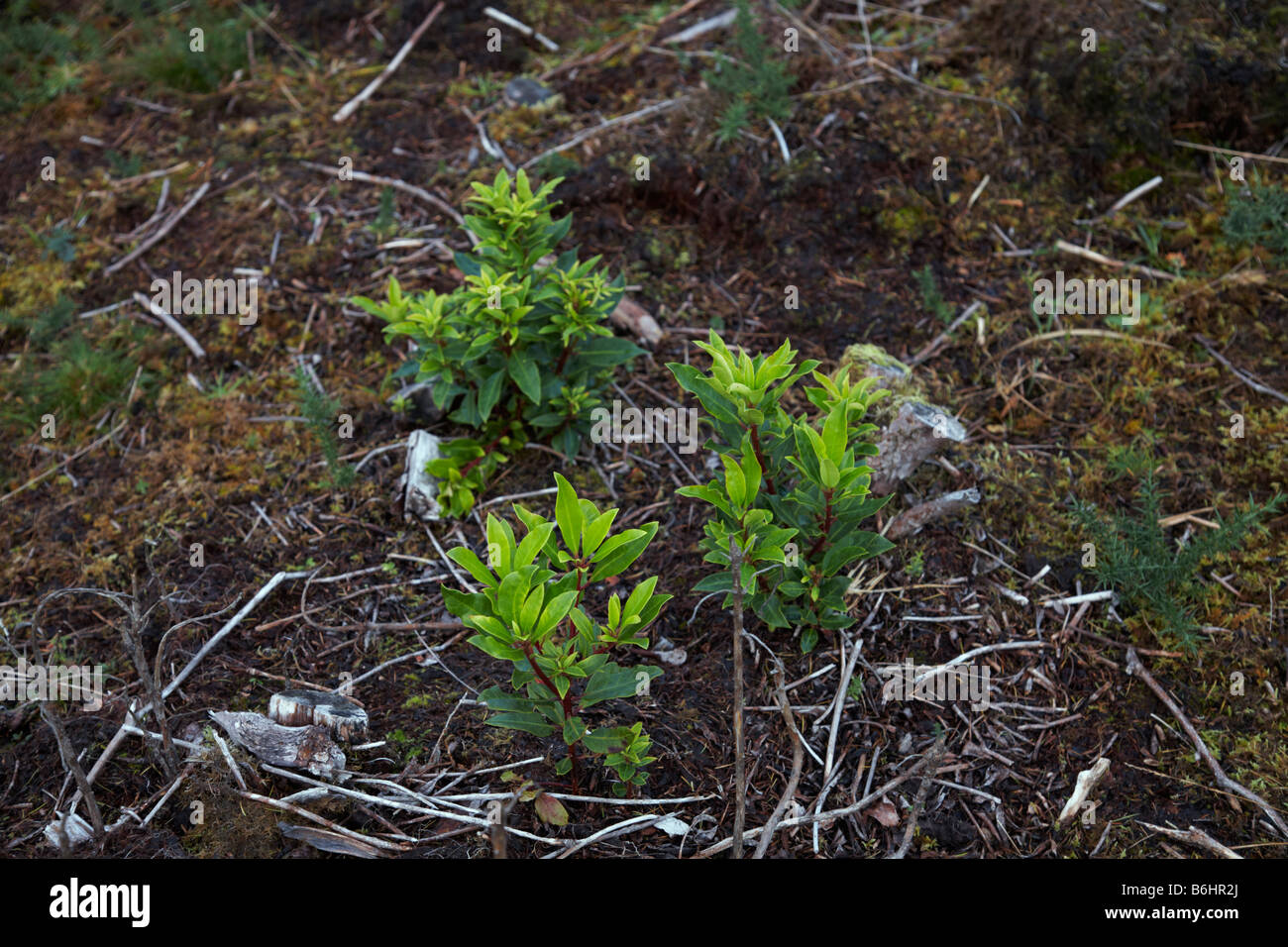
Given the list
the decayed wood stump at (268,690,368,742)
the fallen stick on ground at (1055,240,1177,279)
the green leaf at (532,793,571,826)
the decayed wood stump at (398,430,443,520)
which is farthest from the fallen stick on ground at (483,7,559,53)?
the green leaf at (532,793,571,826)

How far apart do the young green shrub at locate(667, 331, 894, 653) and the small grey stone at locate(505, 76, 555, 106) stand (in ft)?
8.55

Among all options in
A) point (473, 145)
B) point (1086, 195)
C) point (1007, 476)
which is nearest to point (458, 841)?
point (1007, 476)

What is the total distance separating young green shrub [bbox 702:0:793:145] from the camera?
4.29 metres

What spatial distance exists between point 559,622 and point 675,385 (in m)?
1.55

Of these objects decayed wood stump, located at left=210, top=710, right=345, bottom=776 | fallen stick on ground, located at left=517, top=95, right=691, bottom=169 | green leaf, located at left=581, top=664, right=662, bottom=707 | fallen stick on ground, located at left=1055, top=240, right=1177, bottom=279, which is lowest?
decayed wood stump, located at left=210, top=710, right=345, bottom=776

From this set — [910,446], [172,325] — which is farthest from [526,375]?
[172,325]

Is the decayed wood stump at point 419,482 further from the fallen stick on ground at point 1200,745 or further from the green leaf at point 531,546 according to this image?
the fallen stick on ground at point 1200,745

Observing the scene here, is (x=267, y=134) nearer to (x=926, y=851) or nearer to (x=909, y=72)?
(x=909, y=72)

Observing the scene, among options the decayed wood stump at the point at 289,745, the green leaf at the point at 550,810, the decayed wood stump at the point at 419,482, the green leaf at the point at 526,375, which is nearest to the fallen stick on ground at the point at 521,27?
the green leaf at the point at 526,375

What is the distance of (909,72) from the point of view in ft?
15.0

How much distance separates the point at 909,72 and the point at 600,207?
1732 mm

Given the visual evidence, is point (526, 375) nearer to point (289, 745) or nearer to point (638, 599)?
point (638, 599)

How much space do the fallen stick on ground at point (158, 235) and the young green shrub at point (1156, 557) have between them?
4.31 metres

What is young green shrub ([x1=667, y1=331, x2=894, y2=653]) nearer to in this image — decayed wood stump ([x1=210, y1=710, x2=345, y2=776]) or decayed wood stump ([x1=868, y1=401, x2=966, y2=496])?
decayed wood stump ([x1=868, y1=401, x2=966, y2=496])
